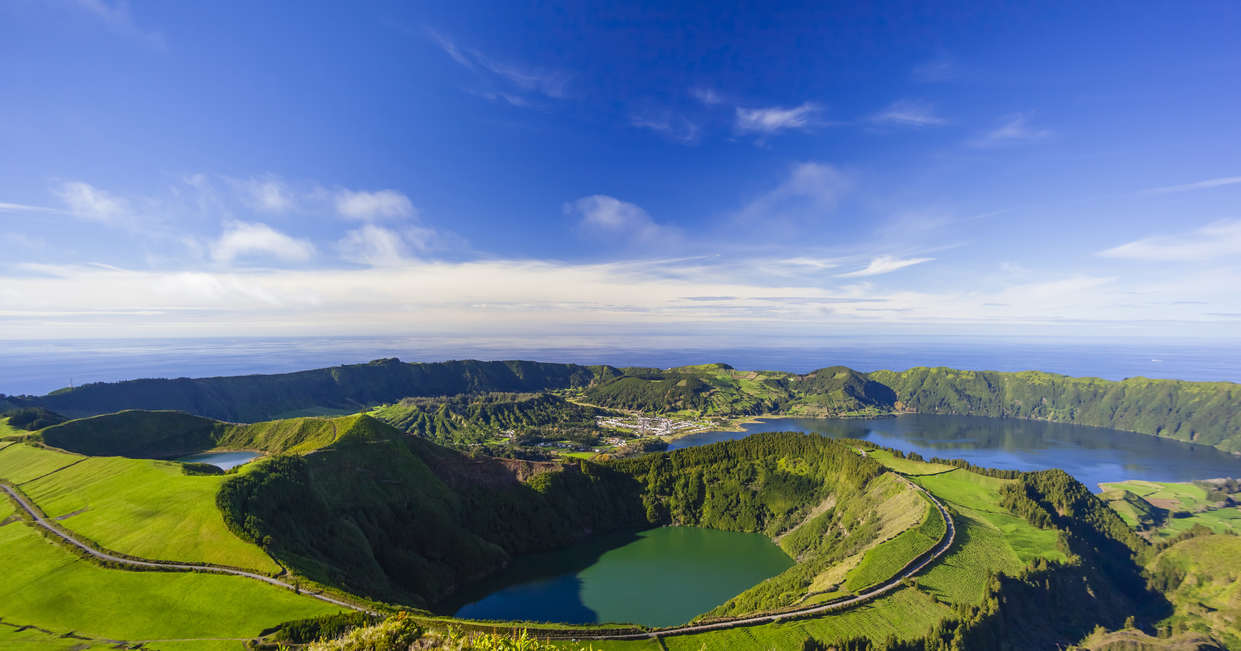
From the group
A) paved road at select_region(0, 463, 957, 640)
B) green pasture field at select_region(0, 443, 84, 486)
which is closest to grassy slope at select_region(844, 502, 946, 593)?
paved road at select_region(0, 463, 957, 640)

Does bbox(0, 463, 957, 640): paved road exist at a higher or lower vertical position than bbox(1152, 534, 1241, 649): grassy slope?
higher

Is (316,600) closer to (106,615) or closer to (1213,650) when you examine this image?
(106,615)

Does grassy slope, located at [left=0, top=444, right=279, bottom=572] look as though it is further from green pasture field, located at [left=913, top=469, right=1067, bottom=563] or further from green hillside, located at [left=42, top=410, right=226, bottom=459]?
green pasture field, located at [left=913, top=469, right=1067, bottom=563]

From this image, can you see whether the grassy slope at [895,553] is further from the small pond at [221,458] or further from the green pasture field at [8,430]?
the green pasture field at [8,430]

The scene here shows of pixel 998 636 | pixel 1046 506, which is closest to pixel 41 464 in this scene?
pixel 998 636

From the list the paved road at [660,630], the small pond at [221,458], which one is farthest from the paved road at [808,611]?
the small pond at [221,458]

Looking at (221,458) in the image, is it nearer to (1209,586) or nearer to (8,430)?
(8,430)
